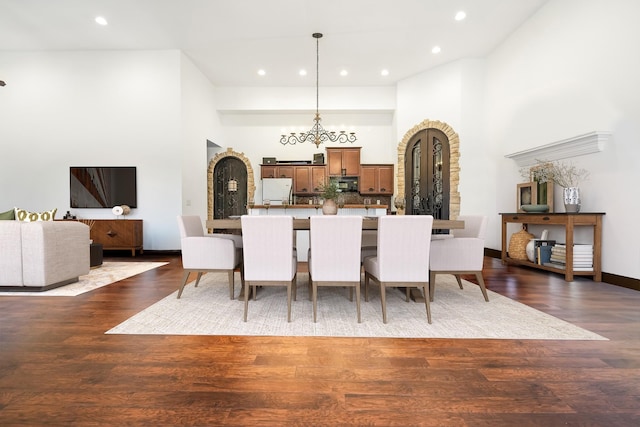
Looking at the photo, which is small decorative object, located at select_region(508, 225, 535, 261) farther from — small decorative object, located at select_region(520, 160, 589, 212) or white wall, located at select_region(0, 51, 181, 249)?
white wall, located at select_region(0, 51, 181, 249)

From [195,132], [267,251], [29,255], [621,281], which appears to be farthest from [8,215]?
[621,281]

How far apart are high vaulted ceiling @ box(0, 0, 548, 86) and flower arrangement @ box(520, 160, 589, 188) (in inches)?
92.2

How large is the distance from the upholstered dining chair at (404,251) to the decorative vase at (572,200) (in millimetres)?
2698

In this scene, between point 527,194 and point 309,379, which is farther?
point 527,194

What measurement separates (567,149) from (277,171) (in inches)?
Result: 231

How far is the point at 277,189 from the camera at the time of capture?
8.20 metres

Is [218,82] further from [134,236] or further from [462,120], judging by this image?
[462,120]

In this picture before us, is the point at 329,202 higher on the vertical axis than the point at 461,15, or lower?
lower

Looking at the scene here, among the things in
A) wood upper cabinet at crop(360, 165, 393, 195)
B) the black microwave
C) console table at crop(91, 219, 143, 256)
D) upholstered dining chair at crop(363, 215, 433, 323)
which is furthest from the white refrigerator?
upholstered dining chair at crop(363, 215, 433, 323)

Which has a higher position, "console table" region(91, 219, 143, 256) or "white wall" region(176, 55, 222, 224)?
"white wall" region(176, 55, 222, 224)

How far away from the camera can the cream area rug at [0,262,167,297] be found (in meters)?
3.29

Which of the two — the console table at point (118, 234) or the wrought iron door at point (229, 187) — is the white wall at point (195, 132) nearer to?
the console table at point (118, 234)

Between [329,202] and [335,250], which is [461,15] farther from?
[335,250]

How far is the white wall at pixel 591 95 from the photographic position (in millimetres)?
3510
